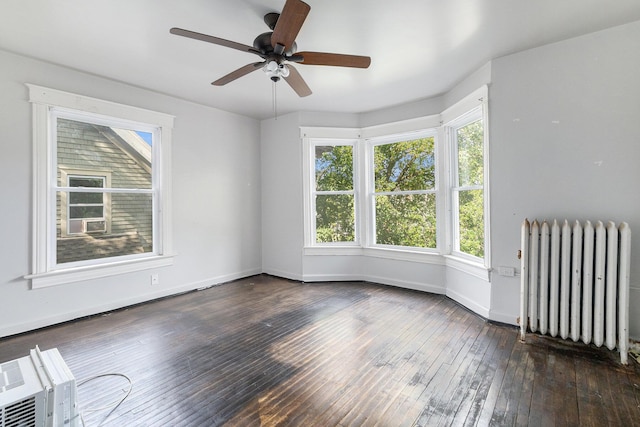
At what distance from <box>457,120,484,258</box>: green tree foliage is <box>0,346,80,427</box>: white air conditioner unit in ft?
12.0

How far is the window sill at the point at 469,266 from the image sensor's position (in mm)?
3123

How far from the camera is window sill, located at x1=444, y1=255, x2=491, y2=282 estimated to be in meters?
3.12

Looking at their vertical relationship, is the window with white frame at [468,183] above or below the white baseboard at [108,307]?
above

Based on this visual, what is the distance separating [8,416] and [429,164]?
4.33 meters

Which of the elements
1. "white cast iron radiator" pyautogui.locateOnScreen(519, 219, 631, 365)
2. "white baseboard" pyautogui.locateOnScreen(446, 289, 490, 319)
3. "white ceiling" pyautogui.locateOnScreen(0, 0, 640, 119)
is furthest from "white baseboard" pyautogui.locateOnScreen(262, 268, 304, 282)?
"white cast iron radiator" pyautogui.locateOnScreen(519, 219, 631, 365)

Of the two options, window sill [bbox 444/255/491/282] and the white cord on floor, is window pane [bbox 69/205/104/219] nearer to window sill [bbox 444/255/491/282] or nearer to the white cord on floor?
the white cord on floor

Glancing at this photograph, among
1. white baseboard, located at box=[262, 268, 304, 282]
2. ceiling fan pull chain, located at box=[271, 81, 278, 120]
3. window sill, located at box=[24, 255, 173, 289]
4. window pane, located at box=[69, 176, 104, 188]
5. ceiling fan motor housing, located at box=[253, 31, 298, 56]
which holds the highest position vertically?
ceiling fan pull chain, located at box=[271, 81, 278, 120]

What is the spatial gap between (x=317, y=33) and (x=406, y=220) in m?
2.77

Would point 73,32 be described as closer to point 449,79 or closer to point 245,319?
point 245,319

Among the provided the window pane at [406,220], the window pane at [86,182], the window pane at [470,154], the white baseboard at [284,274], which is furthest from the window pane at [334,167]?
the window pane at [86,182]

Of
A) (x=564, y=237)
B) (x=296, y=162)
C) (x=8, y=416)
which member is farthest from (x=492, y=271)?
(x=8, y=416)

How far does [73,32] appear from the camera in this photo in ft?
8.03

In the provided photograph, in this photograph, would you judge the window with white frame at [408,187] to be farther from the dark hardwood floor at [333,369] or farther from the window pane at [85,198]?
the window pane at [85,198]

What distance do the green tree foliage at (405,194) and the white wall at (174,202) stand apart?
215cm
